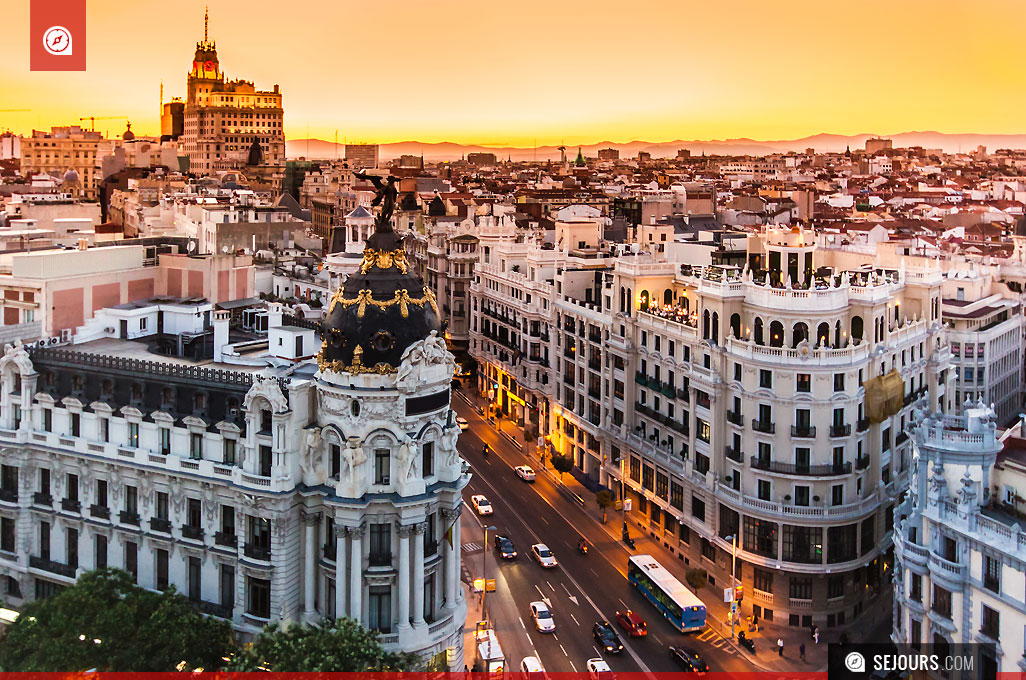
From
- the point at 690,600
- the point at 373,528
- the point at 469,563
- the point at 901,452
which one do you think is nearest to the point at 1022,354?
the point at 901,452

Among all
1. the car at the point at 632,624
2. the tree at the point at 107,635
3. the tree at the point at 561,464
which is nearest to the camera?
the tree at the point at 107,635

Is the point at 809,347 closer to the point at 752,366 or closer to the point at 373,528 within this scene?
the point at 752,366

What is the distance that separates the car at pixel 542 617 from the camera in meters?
78.0

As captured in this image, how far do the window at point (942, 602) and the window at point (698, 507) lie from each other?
29185 millimetres

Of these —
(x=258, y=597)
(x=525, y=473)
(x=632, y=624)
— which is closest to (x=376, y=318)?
(x=258, y=597)

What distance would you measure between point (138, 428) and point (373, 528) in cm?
1649

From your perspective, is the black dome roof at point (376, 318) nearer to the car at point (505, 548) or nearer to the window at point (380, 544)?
the window at point (380, 544)

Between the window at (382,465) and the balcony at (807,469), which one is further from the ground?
the window at (382,465)

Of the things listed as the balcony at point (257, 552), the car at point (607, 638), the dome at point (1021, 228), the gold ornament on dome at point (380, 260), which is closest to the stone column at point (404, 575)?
the balcony at point (257, 552)

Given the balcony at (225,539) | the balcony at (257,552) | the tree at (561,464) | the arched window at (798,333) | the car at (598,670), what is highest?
the arched window at (798,333)

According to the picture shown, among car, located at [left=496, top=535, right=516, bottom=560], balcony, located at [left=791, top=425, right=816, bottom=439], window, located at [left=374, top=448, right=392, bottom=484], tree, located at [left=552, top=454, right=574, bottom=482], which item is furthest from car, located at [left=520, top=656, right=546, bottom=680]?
tree, located at [left=552, top=454, right=574, bottom=482]

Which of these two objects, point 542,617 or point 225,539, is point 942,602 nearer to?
point 542,617

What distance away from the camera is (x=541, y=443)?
120750 mm

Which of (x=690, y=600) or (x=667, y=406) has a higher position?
(x=667, y=406)
